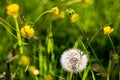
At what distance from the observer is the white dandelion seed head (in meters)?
2.09

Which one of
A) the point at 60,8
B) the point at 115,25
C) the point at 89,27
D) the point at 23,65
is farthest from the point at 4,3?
the point at 23,65

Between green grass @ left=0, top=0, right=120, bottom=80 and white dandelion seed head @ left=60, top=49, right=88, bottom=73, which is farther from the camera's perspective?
green grass @ left=0, top=0, right=120, bottom=80

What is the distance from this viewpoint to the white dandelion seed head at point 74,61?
2086 mm

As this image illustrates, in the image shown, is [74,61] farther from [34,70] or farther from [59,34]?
[59,34]

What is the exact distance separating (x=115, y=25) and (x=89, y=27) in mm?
211

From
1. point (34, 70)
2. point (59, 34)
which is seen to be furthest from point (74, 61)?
point (59, 34)

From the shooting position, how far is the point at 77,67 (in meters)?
2.09

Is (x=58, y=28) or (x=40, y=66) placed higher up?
(x=58, y=28)

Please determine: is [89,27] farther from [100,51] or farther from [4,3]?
[4,3]

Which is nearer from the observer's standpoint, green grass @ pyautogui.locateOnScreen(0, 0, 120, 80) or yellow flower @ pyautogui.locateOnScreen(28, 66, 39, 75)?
yellow flower @ pyautogui.locateOnScreen(28, 66, 39, 75)

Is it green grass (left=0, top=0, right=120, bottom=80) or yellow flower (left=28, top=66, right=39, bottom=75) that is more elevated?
green grass (left=0, top=0, right=120, bottom=80)

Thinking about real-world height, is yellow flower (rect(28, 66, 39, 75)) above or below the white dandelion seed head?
below

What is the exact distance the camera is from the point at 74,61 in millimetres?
2121

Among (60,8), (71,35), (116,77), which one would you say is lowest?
(116,77)
